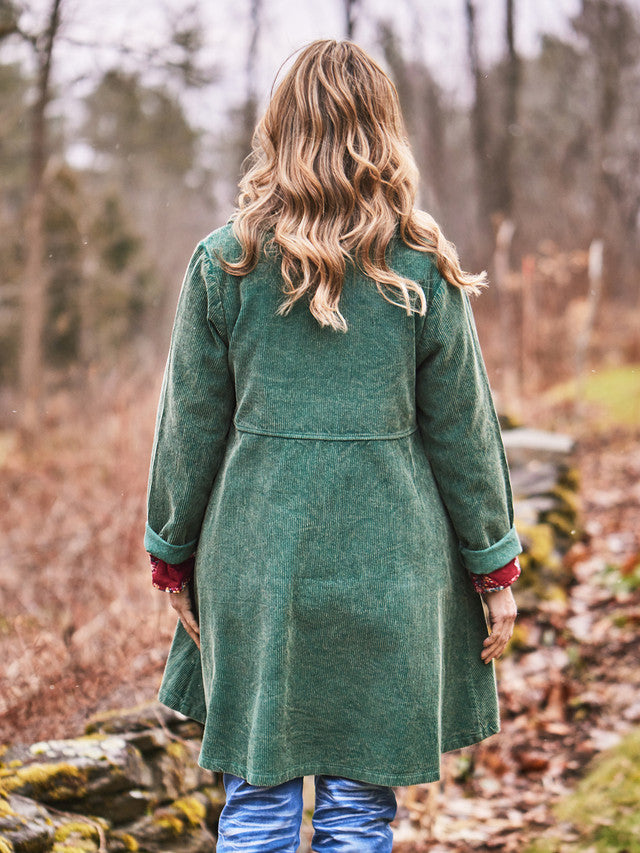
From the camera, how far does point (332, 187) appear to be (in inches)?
61.3

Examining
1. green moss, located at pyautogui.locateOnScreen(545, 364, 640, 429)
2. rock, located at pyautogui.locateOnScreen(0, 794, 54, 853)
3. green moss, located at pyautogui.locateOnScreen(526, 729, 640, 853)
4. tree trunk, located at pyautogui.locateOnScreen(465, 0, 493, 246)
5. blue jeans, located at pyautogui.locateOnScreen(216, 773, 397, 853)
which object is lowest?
green moss, located at pyautogui.locateOnScreen(526, 729, 640, 853)

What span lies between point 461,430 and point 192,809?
1427mm

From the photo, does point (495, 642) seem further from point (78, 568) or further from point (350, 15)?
point (350, 15)

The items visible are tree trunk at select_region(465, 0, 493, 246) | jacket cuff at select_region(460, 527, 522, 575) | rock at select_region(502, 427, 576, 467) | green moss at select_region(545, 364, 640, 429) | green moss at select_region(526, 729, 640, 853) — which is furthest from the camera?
tree trunk at select_region(465, 0, 493, 246)

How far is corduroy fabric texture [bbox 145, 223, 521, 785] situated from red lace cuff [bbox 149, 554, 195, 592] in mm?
49

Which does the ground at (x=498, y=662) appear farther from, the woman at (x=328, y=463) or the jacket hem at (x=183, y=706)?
the woman at (x=328, y=463)

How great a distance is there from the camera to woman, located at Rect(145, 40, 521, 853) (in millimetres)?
1580

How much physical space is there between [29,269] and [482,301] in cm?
557

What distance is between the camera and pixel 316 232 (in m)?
1.56

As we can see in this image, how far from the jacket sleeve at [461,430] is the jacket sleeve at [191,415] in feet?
1.43

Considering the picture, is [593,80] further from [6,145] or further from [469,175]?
[6,145]

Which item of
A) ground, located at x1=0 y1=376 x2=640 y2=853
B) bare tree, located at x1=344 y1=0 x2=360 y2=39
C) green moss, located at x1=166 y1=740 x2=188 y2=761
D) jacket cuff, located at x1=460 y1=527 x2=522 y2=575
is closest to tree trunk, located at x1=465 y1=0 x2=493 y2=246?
bare tree, located at x1=344 y1=0 x2=360 y2=39

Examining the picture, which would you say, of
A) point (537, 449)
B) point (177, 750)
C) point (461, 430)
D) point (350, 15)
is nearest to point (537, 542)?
point (537, 449)

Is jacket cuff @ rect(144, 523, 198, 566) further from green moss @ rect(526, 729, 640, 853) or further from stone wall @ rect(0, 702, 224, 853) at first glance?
green moss @ rect(526, 729, 640, 853)
